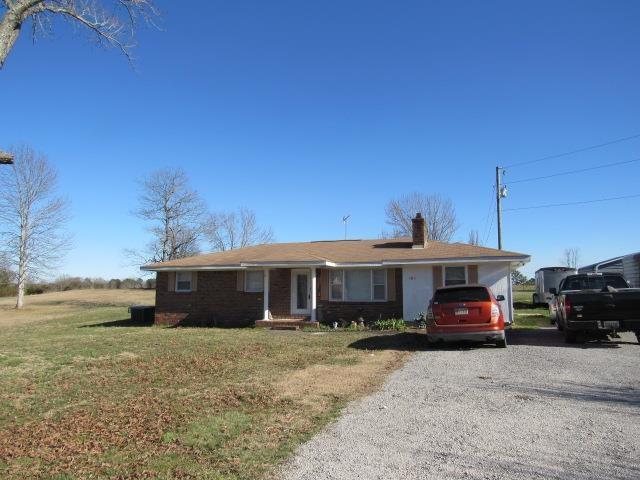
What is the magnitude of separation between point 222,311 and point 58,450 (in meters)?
16.2

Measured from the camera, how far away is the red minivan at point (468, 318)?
40.6ft

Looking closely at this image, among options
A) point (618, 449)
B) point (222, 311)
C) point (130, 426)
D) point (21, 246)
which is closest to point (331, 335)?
point (222, 311)

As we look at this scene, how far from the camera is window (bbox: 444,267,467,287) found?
63.1ft

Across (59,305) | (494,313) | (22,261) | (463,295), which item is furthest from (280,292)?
(59,305)

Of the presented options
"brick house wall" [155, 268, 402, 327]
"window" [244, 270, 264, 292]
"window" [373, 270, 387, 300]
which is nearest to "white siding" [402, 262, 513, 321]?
"brick house wall" [155, 268, 402, 327]

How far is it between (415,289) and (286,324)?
506 centimetres

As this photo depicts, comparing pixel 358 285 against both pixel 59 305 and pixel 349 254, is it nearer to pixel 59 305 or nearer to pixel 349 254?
pixel 349 254

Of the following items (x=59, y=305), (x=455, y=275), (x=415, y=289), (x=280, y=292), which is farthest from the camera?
(x=59, y=305)

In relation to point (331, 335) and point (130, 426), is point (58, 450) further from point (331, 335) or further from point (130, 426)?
point (331, 335)

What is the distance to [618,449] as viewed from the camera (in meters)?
4.96

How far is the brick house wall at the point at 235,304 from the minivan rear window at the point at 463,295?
6.75 metres

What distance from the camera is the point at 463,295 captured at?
12.7m

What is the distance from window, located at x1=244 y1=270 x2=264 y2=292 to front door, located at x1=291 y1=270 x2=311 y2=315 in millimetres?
1346

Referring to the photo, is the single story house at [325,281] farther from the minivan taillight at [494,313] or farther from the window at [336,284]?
the minivan taillight at [494,313]
